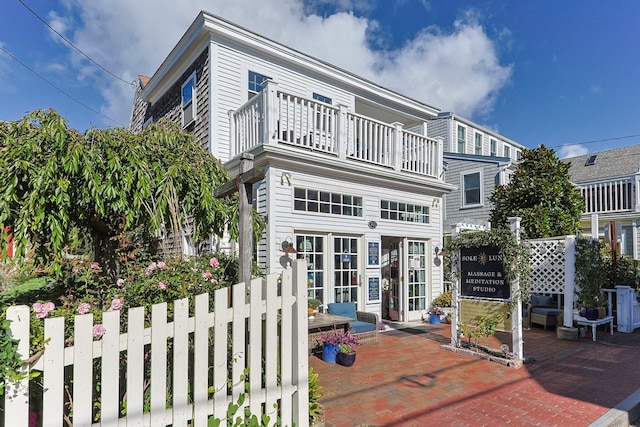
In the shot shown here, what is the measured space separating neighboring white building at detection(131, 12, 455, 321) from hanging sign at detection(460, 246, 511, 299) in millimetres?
2335

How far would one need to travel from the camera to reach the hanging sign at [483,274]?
6352mm

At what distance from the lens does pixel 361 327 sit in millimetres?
7270

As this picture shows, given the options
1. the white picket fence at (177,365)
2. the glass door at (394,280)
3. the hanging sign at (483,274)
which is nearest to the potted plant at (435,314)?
the glass door at (394,280)

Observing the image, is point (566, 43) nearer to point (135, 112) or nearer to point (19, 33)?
point (135, 112)

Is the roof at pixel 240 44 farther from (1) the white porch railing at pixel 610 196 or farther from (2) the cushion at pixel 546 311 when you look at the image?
(1) the white porch railing at pixel 610 196

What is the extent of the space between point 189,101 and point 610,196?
18.0 meters

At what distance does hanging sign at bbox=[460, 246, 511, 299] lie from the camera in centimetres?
635

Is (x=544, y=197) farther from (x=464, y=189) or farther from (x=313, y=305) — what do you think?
(x=464, y=189)

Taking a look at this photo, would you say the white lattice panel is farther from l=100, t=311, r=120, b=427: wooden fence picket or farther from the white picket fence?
l=100, t=311, r=120, b=427: wooden fence picket

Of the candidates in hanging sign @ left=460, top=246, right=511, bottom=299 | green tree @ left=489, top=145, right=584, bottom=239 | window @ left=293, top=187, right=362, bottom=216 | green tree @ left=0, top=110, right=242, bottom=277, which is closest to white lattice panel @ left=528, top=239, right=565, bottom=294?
green tree @ left=489, top=145, right=584, bottom=239

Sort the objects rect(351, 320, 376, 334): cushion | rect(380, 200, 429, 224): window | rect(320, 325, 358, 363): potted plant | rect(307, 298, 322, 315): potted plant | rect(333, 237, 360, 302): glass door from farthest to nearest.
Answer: rect(380, 200, 429, 224): window < rect(333, 237, 360, 302): glass door < rect(351, 320, 376, 334): cushion < rect(307, 298, 322, 315): potted plant < rect(320, 325, 358, 363): potted plant

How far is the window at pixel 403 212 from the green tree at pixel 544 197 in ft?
6.13

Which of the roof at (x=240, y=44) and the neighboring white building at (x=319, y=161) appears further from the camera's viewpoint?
the roof at (x=240, y=44)

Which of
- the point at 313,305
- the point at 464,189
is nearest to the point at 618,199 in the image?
the point at 464,189
